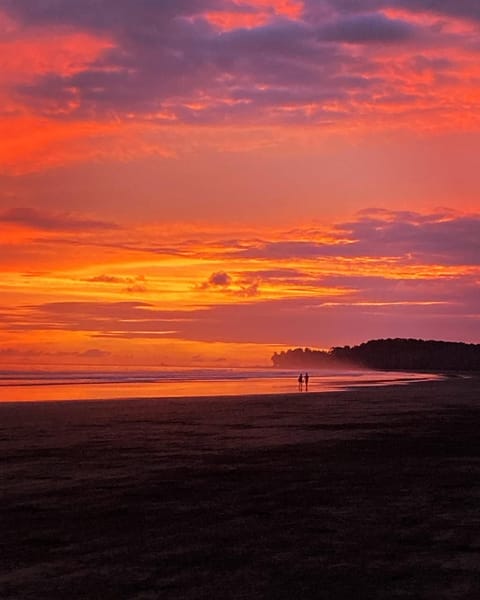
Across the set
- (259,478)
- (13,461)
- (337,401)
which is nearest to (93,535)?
(259,478)

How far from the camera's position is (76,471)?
18.9 meters

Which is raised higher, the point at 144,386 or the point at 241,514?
the point at 144,386

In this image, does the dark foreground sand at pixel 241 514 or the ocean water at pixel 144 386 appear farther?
the ocean water at pixel 144 386

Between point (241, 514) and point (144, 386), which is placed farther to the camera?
point (144, 386)

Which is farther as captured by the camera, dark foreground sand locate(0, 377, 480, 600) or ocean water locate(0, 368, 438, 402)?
ocean water locate(0, 368, 438, 402)

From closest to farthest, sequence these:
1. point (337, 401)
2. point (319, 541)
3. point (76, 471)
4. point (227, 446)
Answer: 1. point (319, 541)
2. point (76, 471)
3. point (227, 446)
4. point (337, 401)

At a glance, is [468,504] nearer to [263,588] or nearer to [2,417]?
Answer: [263,588]

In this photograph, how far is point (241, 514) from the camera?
13.4 meters

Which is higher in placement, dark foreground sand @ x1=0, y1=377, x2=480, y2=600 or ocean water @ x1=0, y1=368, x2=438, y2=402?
ocean water @ x1=0, y1=368, x2=438, y2=402

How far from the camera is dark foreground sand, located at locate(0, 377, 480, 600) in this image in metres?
9.48

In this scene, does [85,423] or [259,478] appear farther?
[85,423]

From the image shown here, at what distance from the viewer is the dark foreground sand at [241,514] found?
948cm

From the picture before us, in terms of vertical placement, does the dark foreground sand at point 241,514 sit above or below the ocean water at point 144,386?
below

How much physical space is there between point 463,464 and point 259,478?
16.4 feet
